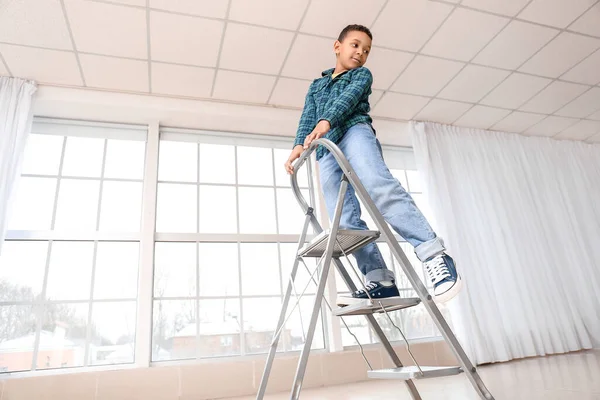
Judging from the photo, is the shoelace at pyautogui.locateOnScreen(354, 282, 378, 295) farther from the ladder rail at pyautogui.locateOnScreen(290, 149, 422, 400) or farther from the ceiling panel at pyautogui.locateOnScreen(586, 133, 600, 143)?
the ceiling panel at pyautogui.locateOnScreen(586, 133, 600, 143)

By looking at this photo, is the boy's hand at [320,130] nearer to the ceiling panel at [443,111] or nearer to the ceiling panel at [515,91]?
the ceiling panel at [443,111]

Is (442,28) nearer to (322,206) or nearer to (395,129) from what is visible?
(395,129)

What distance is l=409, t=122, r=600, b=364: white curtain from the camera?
3.44m

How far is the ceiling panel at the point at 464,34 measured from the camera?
2873 mm

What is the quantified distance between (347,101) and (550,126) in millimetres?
4228

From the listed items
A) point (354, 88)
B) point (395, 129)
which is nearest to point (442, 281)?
point (354, 88)

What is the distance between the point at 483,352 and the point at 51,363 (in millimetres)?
3366

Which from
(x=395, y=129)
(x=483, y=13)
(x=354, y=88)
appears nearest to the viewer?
(x=354, y=88)

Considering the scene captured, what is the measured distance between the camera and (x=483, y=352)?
3.21 metres

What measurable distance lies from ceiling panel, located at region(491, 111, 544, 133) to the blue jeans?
3.55m

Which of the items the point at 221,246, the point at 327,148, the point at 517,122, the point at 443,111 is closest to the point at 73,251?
the point at 221,246

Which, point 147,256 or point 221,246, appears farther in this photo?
point 221,246

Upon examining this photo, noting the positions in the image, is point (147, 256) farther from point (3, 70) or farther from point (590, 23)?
point (590, 23)

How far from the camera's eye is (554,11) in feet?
9.45
